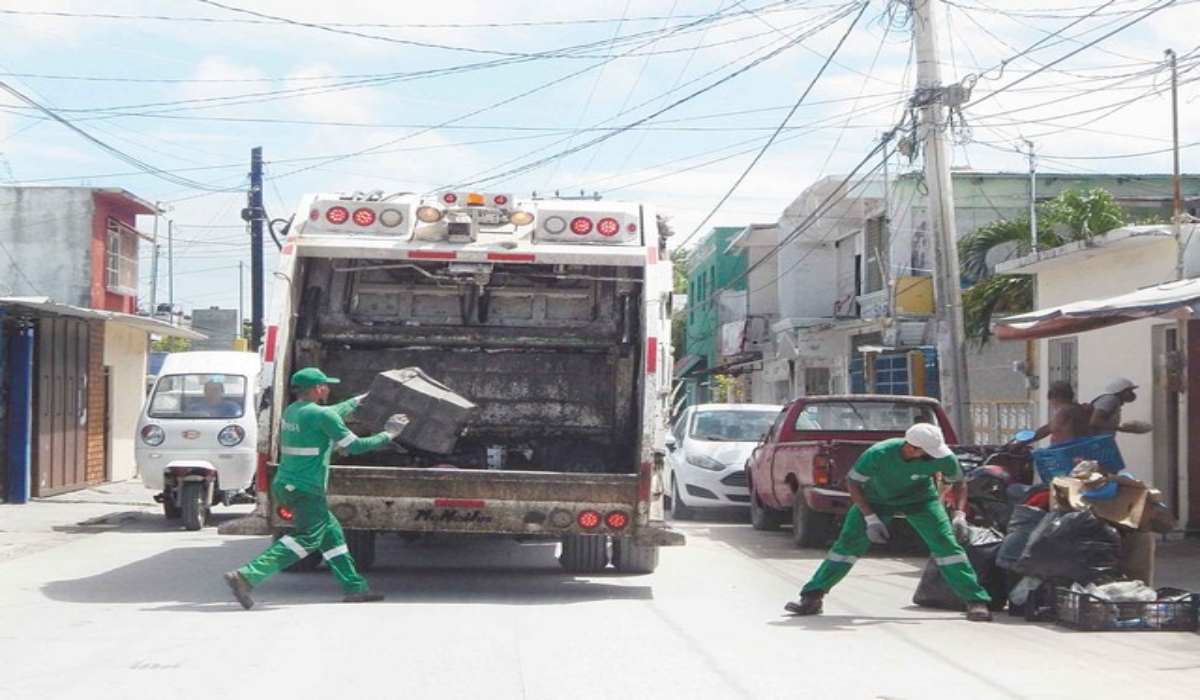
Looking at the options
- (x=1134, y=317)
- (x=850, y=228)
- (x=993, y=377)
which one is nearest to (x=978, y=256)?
(x=993, y=377)

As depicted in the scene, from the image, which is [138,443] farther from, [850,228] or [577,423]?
Answer: [850,228]

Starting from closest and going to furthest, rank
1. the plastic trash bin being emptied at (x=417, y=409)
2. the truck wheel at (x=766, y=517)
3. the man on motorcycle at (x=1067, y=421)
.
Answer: the plastic trash bin being emptied at (x=417, y=409) < the man on motorcycle at (x=1067, y=421) < the truck wheel at (x=766, y=517)

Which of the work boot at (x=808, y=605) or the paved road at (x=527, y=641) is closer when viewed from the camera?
the paved road at (x=527, y=641)

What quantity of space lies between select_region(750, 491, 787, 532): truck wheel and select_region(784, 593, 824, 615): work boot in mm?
6759

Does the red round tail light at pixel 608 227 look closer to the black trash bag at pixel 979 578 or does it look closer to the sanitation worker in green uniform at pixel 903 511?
the sanitation worker in green uniform at pixel 903 511

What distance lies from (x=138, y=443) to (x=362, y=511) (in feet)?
23.7

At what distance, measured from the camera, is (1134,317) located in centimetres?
1160

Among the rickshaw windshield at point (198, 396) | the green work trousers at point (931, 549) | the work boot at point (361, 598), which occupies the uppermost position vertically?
the rickshaw windshield at point (198, 396)

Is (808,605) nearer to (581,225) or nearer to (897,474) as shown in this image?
(897,474)

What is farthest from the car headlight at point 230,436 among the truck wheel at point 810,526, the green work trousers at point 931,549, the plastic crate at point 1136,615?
the plastic crate at point 1136,615

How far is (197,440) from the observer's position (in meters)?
16.6

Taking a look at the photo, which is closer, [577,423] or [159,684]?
[159,684]

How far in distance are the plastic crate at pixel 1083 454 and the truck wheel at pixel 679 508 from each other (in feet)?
25.1

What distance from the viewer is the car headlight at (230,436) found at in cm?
1669
